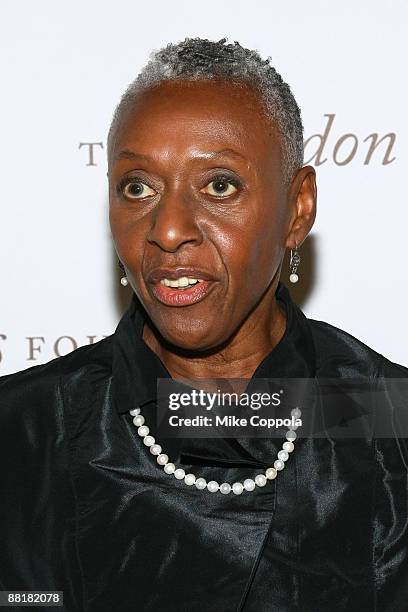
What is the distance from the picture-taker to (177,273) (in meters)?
1.14

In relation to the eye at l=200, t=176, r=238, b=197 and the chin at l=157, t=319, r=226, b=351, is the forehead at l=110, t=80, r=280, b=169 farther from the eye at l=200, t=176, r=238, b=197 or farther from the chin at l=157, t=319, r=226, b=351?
the chin at l=157, t=319, r=226, b=351

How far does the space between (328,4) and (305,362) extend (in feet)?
1.89

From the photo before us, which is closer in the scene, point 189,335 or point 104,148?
point 189,335

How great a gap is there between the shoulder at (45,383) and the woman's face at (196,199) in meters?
0.14

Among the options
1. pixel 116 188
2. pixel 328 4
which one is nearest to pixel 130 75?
pixel 328 4

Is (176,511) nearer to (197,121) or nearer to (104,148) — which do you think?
(197,121)

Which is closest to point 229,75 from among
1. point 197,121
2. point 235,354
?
point 197,121

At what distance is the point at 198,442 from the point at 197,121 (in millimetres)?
334

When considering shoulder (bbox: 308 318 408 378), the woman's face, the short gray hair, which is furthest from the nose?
shoulder (bbox: 308 318 408 378)

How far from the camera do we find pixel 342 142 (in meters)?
1.62

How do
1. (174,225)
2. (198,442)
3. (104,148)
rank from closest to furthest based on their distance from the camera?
1. (174,225)
2. (198,442)
3. (104,148)

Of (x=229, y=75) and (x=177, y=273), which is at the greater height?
(x=229, y=75)

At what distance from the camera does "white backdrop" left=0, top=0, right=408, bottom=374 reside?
161 cm

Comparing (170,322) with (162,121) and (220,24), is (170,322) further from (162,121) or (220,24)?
(220,24)
